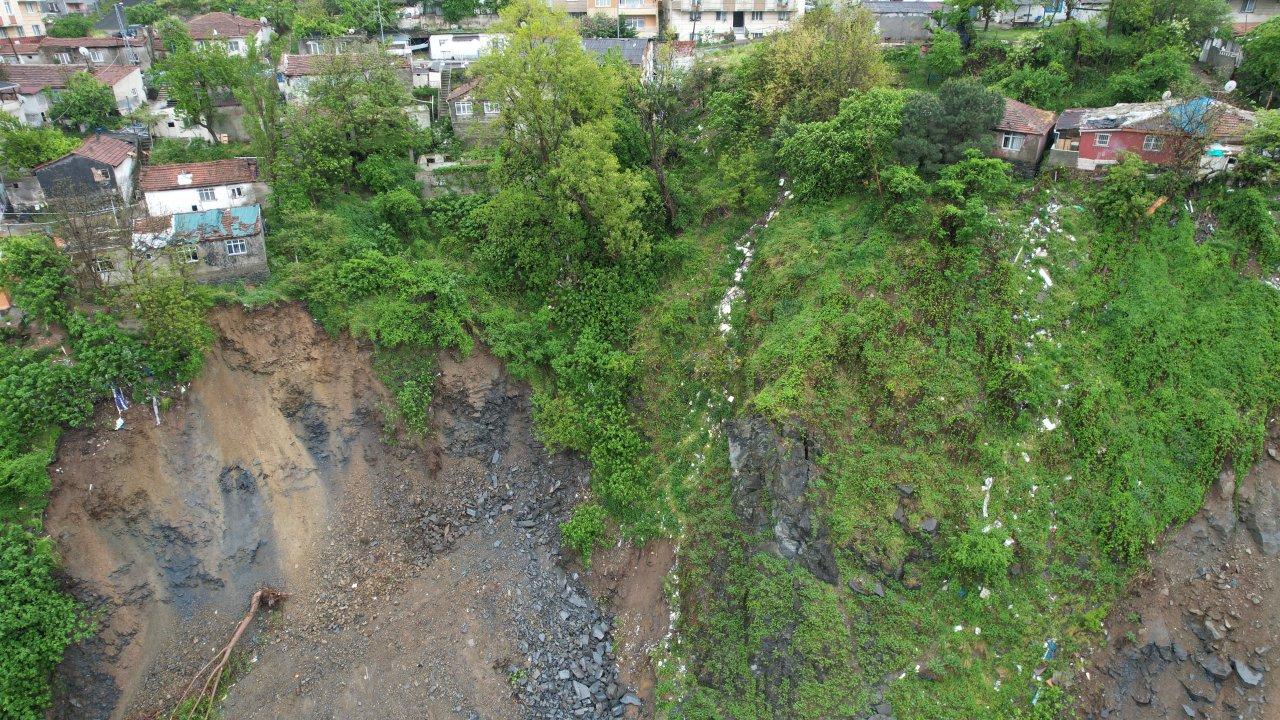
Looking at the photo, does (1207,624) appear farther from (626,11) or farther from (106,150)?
(106,150)

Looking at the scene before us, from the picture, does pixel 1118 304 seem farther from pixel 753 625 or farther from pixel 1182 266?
pixel 753 625

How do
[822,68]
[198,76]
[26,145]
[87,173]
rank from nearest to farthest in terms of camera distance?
1. [87,173]
2. [822,68]
3. [26,145]
4. [198,76]

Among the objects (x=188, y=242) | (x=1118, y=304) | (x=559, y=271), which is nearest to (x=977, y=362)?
(x=1118, y=304)

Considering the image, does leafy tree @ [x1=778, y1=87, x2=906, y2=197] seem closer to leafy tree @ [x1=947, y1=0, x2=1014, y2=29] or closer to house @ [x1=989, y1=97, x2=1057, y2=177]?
house @ [x1=989, y1=97, x2=1057, y2=177]

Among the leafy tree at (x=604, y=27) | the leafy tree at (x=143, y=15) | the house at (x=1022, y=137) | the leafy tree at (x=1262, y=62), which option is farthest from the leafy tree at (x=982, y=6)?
the leafy tree at (x=143, y=15)

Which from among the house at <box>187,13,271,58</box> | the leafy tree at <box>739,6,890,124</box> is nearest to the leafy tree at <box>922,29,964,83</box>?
the leafy tree at <box>739,6,890,124</box>

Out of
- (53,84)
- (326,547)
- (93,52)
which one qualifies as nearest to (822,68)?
(326,547)
